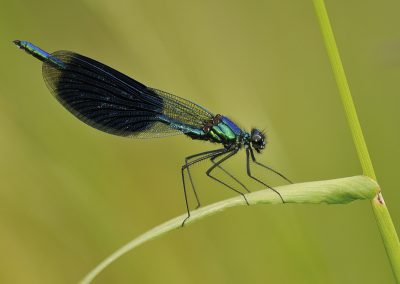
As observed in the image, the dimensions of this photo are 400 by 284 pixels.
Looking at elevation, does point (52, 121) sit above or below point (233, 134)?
above

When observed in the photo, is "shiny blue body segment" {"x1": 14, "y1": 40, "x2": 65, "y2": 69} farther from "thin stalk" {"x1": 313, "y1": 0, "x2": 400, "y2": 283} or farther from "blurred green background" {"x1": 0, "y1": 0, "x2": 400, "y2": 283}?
"thin stalk" {"x1": 313, "y1": 0, "x2": 400, "y2": 283}

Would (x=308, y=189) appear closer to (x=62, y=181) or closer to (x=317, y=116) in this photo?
(x=62, y=181)

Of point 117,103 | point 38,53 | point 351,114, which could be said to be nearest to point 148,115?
point 117,103

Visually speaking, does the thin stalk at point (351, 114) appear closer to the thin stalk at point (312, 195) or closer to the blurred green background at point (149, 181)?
the thin stalk at point (312, 195)

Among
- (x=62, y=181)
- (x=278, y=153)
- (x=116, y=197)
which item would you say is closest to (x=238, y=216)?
(x=278, y=153)

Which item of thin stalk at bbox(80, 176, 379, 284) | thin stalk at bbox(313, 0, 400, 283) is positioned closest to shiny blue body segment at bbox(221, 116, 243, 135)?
thin stalk at bbox(80, 176, 379, 284)
